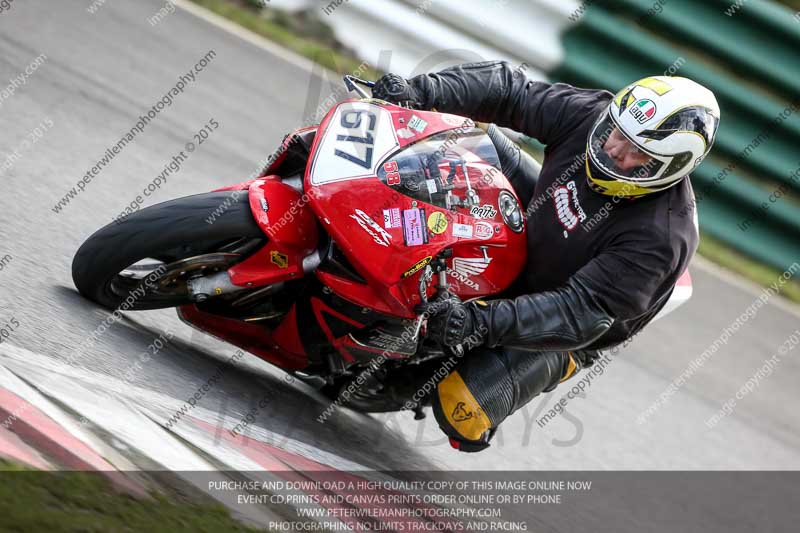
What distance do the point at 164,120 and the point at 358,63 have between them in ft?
8.04

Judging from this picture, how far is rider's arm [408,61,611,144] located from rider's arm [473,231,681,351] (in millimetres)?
738

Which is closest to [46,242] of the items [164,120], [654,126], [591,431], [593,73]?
[164,120]

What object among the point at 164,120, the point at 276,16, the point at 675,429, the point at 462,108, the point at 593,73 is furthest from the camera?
the point at 276,16

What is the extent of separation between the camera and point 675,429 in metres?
5.63

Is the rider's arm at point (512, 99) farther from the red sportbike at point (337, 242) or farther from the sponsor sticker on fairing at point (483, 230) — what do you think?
the sponsor sticker on fairing at point (483, 230)

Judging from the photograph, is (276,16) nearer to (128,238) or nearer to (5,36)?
(5,36)

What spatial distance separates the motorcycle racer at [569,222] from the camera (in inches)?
137

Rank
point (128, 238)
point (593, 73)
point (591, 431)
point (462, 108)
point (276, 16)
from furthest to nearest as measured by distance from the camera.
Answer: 1. point (276, 16)
2. point (593, 73)
3. point (591, 431)
4. point (462, 108)
5. point (128, 238)

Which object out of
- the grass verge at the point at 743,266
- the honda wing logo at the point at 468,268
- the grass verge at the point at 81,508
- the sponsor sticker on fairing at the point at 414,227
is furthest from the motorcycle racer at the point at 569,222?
the grass verge at the point at 743,266

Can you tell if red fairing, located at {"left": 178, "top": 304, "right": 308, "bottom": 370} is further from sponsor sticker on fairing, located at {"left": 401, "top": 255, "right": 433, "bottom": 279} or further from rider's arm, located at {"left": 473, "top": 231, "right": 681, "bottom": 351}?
rider's arm, located at {"left": 473, "top": 231, "right": 681, "bottom": 351}

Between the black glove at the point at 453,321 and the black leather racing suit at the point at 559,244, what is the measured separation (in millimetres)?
42

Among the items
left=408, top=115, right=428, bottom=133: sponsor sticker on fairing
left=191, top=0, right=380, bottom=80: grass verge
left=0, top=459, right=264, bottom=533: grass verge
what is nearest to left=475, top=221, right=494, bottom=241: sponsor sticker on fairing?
left=408, top=115, right=428, bottom=133: sponsor sticker on fairing

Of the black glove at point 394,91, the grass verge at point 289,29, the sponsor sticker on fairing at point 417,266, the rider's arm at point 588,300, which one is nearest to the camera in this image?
the sponsor sticker on fairing at point 417,266

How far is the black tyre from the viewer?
3.29 m
